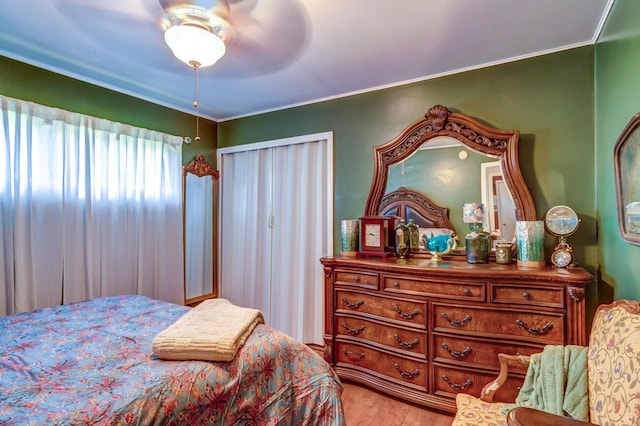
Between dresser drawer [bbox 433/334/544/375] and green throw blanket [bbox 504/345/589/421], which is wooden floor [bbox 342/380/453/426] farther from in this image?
green throw blanket [bbox 504/345/589/421]

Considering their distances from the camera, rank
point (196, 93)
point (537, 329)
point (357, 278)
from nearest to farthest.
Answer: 1. point (537, 329)
2. point (357, 278)
3. point (196, 93)

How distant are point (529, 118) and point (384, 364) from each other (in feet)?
6.89

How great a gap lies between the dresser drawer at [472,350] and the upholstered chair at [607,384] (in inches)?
22.4

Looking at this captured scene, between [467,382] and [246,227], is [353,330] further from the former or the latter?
[246,227]

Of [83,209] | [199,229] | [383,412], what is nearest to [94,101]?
[83,209]

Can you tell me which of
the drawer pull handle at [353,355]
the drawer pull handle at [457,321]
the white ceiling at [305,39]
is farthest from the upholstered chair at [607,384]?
the white ceiling at [305,39]

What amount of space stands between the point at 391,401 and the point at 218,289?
93.2 inches

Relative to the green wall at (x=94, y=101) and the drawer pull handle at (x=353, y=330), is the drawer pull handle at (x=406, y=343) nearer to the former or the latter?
the drawer pull handle at (x=353, y=330)

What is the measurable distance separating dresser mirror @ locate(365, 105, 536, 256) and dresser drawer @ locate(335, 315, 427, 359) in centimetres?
76

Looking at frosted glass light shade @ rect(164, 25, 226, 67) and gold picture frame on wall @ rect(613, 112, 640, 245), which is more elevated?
frosted glass light shade @ rect(164, 25, 226, 67)

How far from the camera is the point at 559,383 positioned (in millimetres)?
1327

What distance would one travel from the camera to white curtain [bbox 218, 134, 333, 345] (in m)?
3.21

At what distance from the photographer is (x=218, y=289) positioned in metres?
3.84

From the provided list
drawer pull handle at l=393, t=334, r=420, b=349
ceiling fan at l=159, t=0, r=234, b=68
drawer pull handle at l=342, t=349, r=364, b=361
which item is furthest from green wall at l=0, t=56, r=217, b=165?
drawer pull handle at l=393, t=334, r=420, b=349
